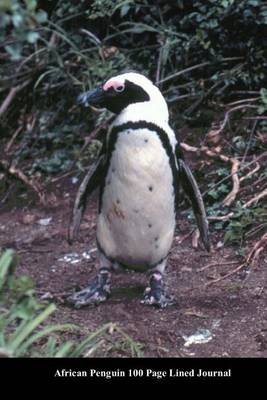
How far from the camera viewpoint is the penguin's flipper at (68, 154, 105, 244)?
395cm

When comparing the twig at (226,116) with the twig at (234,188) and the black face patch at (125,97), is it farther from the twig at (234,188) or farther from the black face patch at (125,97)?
the black face patch at (125,97)

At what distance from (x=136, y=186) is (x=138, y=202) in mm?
75

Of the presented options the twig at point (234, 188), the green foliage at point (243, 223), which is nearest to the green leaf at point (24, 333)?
the green foliage at point (243, 223)

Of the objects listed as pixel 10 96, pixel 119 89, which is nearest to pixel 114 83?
pixel 119 89

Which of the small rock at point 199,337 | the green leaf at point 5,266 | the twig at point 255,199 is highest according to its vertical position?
the green leaf at point 5,266

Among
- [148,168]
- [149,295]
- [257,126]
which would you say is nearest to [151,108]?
[148,168]

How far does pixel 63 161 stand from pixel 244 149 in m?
1.17

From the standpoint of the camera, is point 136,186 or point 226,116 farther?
point 226,116

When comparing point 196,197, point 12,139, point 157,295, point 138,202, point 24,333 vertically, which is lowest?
point 12,139

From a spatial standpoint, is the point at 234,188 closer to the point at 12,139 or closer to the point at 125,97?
the point at 125,97

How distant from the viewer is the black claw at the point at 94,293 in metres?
3.89

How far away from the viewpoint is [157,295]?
3.89 metres

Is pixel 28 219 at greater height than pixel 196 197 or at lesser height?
lesser
